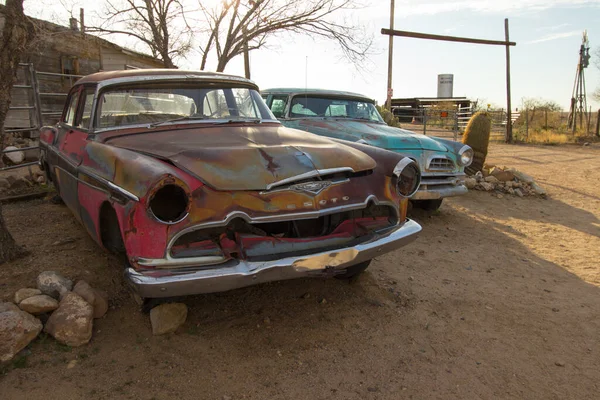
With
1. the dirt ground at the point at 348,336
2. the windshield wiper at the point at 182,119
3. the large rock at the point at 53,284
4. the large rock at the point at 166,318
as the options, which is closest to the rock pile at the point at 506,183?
the dirt ground at the point at 348,336

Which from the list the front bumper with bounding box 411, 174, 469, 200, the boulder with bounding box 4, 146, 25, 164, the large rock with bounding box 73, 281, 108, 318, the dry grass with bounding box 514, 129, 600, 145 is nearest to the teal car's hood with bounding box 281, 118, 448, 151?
the front bumper with bounding box 411, 174, 469, 200

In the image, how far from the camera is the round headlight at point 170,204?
2.29 m

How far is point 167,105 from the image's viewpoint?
3.55m

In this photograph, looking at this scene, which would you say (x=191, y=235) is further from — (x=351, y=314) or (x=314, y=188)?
(x=351, y=314)

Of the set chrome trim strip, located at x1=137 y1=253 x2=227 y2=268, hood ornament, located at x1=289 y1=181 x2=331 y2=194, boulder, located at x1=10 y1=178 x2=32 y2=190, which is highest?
hood ornament, located at x1=289 y1=181 x2=331 y2=194

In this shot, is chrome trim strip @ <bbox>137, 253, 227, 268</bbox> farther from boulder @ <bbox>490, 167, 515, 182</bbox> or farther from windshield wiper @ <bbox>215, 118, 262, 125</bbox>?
boulder @ <bbox>490, 167, 515, 182</bbox>

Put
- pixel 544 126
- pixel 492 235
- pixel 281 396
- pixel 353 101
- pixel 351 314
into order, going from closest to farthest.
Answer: pixel 281 396 → pixel 351 314 → pixel 492 235 → pixel 353 101 → pixel 544 126

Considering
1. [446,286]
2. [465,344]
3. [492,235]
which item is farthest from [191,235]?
[492,235]

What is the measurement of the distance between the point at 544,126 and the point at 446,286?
78.6ft

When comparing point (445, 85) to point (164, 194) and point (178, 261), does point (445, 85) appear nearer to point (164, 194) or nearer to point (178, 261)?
point (164, 194)

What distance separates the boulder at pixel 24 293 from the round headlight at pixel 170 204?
111 centimetres

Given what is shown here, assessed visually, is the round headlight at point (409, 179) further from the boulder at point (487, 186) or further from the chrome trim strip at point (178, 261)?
the boulder at point (487, 186)

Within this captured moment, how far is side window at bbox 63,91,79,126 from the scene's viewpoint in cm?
410

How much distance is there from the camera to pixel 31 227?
435 centimetres
